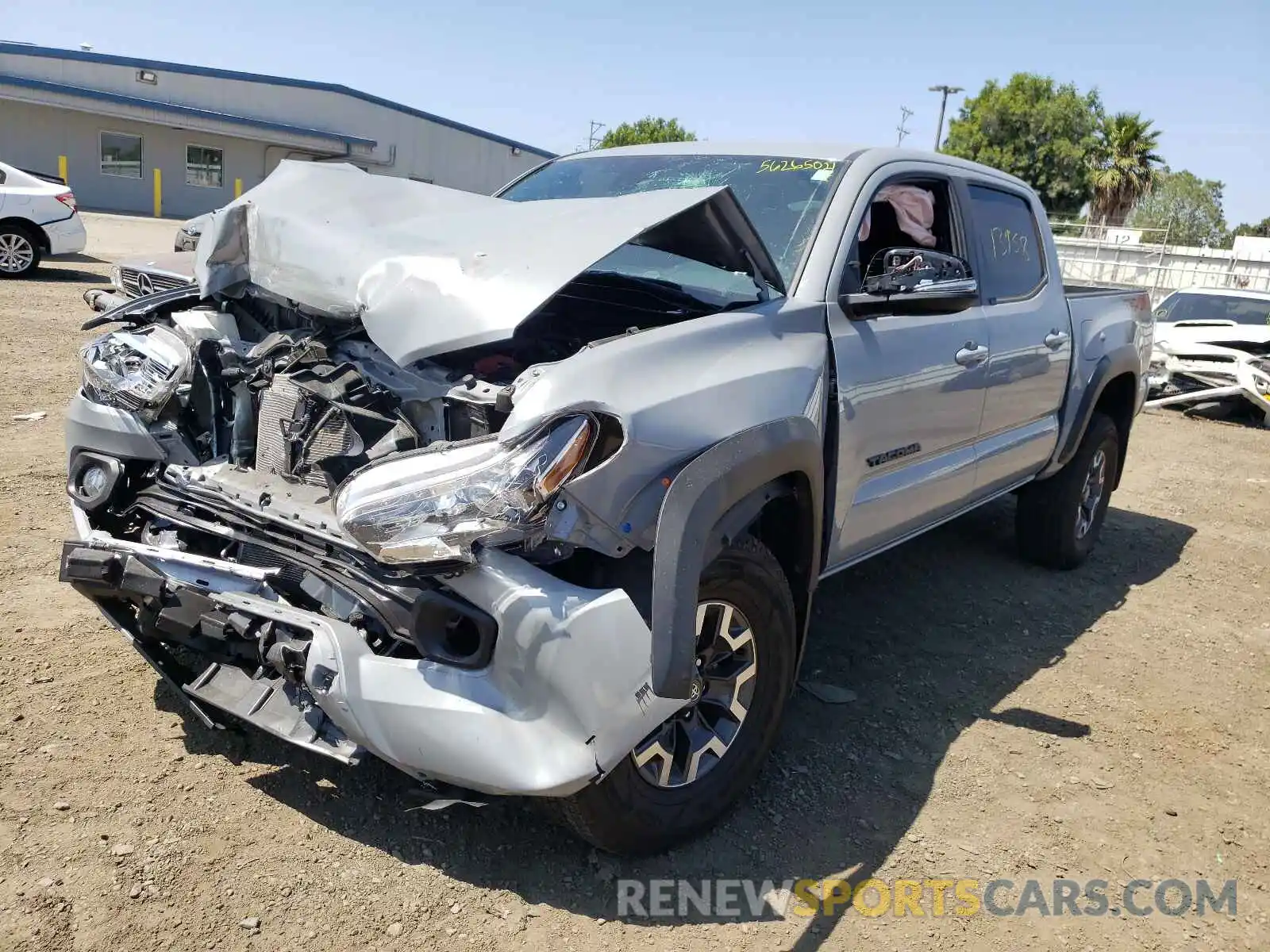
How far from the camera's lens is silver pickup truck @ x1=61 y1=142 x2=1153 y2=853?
232cm

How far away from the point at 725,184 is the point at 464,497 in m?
1.90

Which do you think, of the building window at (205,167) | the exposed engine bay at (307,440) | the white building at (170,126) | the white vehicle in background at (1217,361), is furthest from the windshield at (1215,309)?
the building window at (205,167)

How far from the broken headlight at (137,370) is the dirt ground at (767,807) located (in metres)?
1.04

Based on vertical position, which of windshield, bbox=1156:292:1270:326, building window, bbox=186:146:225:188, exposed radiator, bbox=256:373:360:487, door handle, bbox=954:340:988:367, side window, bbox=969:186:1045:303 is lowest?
exposed radiator, bbox=256:373:360:487

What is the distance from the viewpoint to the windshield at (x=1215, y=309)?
12617 mm

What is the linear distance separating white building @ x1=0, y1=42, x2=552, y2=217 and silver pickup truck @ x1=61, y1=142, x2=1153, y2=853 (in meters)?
29.2

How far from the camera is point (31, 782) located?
2.88 m

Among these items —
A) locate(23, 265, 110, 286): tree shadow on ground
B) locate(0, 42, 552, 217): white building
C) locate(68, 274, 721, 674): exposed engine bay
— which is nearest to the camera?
locate(68, 274, 721, 674): exposed engine bay

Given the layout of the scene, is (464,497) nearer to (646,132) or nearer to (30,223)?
(30,223)

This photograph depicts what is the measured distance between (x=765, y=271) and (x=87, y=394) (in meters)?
2.19

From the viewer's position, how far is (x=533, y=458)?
228 centimetres

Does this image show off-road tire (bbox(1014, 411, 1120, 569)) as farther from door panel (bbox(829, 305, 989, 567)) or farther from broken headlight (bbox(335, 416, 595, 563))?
broken headlight (bbox(335, 416, 595, 563))

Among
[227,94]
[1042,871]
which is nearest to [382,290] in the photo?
[1042,871]

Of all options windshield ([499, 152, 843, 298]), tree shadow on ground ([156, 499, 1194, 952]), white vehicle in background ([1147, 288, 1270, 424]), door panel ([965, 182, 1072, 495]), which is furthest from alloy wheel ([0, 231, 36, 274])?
white vehicle in background ([1147, 288, 1270, 424])
